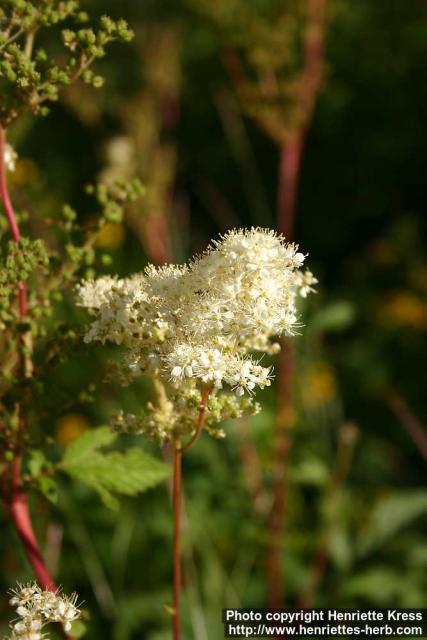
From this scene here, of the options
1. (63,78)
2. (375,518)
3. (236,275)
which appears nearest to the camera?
(236,275)

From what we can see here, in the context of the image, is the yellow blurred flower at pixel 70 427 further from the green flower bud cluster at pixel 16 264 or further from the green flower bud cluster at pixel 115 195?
the green flower bud cluster at pixel 16 264

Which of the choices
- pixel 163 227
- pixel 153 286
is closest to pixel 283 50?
pixel 163 227

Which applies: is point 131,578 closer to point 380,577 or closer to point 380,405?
point 380,577

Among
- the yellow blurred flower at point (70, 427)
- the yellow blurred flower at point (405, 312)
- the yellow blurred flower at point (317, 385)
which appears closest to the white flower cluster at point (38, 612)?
the yellow blurred flower at point (70, 427)

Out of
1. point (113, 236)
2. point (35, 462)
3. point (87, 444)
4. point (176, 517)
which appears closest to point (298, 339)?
point (87, 444)

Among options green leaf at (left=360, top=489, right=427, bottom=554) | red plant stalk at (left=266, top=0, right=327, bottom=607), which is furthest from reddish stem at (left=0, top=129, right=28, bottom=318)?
green leaf at (left=360, top=489, right=427, bottom=554)

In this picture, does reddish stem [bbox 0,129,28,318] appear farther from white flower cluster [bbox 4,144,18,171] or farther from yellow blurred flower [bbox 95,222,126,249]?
yellow blurred flower [bbox 95,222,126,249]
